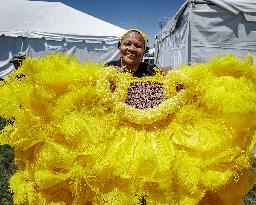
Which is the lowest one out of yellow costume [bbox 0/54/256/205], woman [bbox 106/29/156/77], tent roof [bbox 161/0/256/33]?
yellow costume [bbox 0/54/256/205]

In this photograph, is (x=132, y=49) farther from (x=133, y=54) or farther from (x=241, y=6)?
(x=241, y=6)

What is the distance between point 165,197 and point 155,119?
48cm

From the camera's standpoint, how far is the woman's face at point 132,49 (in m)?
2.71

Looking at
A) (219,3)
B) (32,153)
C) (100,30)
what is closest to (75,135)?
(32,153)

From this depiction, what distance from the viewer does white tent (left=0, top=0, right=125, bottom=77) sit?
1252 centimetres

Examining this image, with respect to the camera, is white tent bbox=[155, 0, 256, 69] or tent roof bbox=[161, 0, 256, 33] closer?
tent roof bbox=[161, 0, 256, 33]

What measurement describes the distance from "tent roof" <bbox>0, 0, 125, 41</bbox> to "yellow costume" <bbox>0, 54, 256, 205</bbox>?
10343 millimetres

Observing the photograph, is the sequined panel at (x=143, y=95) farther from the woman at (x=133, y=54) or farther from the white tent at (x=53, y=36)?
the white tent at (x=53, y=36)

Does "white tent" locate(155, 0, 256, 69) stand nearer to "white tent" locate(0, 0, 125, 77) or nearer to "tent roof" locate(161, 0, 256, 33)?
"tent roof" locate(161, 0, 256, 33)

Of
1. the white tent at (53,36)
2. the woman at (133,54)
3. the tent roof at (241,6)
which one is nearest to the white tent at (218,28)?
the tent roof at (241,6)

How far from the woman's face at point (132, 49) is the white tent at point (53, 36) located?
9.44 meters

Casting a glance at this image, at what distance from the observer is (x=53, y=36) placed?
12523 mm

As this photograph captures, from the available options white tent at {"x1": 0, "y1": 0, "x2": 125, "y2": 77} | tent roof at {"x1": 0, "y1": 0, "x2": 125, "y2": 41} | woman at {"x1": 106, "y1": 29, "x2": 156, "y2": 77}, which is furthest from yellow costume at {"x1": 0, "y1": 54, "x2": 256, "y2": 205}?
tent roof at {"x1": 0, "y1": 0, "x2": 125, "y2": 41}

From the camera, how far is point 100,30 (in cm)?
1359
